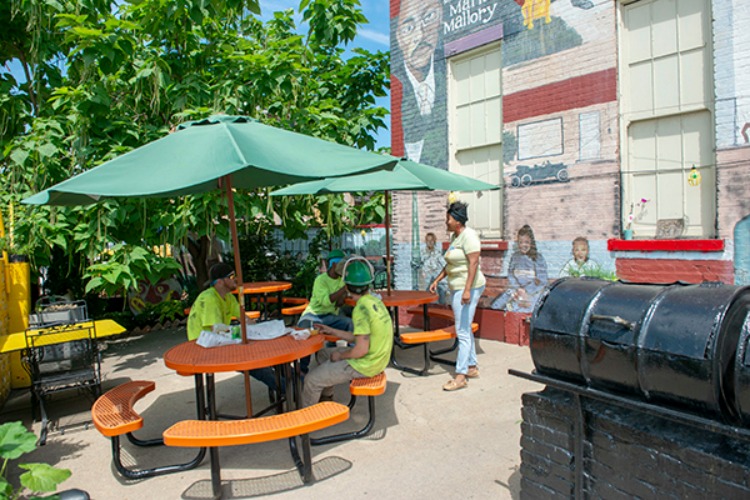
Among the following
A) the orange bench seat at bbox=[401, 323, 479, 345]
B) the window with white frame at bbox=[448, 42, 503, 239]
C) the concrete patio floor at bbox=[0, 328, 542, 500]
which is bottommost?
the concrete patio floor at bbox=[0, 328, 542, 500]

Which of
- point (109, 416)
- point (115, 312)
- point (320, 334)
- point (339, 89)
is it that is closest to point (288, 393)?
point (320, 334)

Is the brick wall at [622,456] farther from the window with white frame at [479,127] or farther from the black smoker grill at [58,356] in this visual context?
the window with white frame at [479,127]

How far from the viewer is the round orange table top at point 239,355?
12.0ft

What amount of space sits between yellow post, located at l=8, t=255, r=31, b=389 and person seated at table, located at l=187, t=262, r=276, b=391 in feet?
9.69

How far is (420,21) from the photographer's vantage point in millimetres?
8602

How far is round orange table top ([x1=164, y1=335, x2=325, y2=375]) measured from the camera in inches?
144

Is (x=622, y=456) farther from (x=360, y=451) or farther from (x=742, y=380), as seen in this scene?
(x=360, y=451)

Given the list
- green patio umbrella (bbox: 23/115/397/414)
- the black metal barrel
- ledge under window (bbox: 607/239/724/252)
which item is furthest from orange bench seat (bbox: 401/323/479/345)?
the black metal barrel

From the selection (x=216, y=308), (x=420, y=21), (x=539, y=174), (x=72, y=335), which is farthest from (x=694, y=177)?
(x=72, y=335)

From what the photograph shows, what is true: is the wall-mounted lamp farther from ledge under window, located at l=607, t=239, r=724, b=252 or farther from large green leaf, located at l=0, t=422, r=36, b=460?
large green leaf, located at l=0, t=422, r=36, b=460

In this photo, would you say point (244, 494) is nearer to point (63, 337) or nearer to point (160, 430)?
point (160, 430)

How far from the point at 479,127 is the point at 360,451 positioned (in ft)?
17.8

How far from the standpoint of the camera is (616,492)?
2.58 metres

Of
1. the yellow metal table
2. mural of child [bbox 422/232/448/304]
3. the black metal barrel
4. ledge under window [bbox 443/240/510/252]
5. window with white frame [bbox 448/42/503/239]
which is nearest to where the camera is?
the black metal barrel
